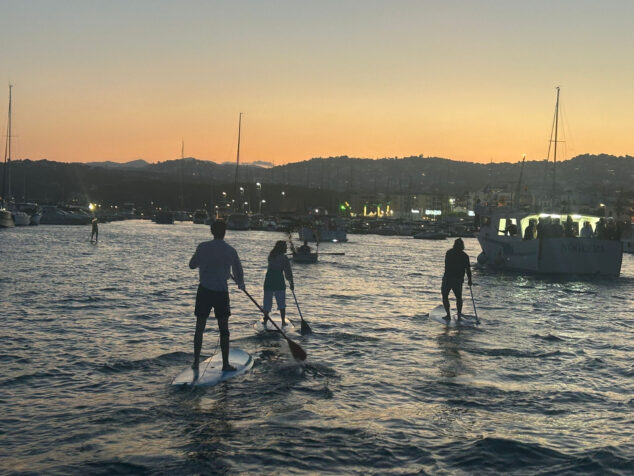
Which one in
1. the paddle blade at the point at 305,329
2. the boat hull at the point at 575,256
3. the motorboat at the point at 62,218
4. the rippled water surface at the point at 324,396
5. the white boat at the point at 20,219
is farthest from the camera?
the motorboat at the point at 62,218

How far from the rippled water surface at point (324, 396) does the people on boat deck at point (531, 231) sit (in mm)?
20804

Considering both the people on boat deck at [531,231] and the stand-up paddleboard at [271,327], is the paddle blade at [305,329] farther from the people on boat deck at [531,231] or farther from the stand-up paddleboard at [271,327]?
the people on boat deck at [531,231]

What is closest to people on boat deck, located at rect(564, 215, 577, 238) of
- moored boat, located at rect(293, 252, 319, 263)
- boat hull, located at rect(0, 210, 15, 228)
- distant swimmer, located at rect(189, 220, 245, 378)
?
moored boat, located at rect(293, 252, 319, 263)

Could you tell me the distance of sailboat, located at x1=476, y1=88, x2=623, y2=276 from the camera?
35.7 m

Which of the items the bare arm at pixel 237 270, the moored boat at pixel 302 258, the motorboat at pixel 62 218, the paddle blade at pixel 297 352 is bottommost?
the motorboat at pixel 62 218

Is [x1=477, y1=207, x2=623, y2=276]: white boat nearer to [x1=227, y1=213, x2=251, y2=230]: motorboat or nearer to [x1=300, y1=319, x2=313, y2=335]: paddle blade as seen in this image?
[x1=300, y1=319, x2=313, y2=335]: paddle blade

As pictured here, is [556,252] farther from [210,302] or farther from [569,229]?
[210,302]

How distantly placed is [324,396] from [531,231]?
105ft

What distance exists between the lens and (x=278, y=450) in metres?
6.64

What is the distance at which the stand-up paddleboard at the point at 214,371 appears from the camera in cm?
898

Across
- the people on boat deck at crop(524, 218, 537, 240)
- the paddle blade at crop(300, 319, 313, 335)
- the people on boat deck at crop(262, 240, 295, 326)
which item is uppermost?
the people on boat deck at crop(524, 218, 537, 240)

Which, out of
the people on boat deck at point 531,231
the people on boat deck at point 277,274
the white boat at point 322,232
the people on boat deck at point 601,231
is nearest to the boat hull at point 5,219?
the white boat at point 322,232

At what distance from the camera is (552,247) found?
36.0m

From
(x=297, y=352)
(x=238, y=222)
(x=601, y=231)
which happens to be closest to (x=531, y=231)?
(x=601, y=231)
